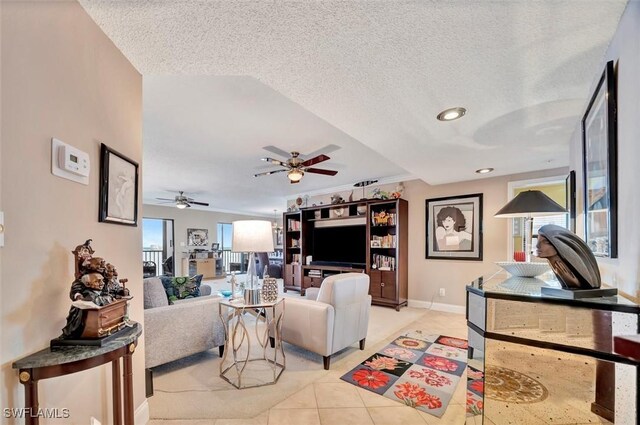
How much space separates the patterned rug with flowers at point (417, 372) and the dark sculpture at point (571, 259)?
4.40 feet

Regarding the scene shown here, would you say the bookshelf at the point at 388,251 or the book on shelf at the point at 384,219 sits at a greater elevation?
the book on shelf at the point at 384,219

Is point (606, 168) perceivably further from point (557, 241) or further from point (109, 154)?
point (109, 154)

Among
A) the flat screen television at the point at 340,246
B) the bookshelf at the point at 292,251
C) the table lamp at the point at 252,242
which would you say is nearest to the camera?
the table lamp at the point at 252,242

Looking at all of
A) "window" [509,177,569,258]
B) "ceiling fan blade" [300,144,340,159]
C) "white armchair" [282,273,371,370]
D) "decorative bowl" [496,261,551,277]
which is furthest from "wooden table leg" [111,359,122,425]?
"window" [509,177,569,258]

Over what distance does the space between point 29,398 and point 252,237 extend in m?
1.68

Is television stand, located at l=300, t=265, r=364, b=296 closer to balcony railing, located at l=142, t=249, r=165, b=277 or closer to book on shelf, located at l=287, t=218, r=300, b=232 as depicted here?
book on shelf, located at l=287, t=218, r=300, b=232

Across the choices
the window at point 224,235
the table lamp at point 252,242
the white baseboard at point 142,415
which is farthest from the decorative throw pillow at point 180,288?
the window at point 224,235

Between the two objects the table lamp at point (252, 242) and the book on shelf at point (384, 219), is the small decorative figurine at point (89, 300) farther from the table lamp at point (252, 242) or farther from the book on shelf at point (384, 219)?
the book on shelf at point (384, 219)

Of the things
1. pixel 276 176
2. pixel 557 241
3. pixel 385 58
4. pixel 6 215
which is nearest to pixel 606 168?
pixel 557 241

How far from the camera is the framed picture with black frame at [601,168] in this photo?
1297 millimetres

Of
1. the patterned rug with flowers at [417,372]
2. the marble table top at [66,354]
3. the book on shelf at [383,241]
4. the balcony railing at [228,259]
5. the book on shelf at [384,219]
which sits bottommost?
the balcony railing at [228,259]

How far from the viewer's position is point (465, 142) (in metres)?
2.74

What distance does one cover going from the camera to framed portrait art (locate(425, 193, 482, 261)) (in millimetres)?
4422

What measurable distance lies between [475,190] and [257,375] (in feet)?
13.1
